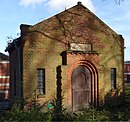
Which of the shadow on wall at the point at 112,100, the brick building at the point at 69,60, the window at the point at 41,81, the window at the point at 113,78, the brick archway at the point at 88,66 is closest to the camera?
the brick building at the point at 69,60

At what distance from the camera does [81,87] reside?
17953 millimetres

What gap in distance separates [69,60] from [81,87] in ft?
7.28

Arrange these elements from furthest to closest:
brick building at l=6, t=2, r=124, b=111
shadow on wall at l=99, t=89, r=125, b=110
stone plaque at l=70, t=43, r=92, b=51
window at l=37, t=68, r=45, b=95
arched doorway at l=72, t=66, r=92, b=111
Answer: shadow on wall at l=99, t=89, r=125, b=110, stone plaque at l=70, t=43, r=92, b=51, arched doorway at l=72, t=66, r=92, b=111, window at l=37, t=68, r=45, b=95, brick building at l=6, t=2, r=124, b=111

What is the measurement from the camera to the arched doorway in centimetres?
1758

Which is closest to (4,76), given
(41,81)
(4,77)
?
(4,77)

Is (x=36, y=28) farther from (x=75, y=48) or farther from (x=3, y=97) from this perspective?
(x=3, y=97)

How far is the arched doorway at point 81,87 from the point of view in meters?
17.6

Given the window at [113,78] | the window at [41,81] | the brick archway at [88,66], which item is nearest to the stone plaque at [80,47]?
the brick archway at [88,66]

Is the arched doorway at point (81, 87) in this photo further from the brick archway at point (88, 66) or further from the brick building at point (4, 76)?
the brick building at point (4, 76)

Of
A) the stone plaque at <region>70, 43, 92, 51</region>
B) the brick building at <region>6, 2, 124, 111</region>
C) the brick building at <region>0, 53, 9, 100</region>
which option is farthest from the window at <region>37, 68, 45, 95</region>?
the brick building at <region>0, 53, 9, 100</region>

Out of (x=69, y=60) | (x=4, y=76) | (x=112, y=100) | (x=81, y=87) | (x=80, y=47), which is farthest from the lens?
(x=4, y=76)

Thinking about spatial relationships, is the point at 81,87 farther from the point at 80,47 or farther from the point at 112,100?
the point at 112,100

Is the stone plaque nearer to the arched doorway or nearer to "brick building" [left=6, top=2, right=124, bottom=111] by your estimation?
"brick building" [left=6, top=2, right=124, bottom=111]

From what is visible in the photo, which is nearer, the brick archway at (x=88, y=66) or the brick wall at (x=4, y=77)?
the brick archway at (x=88, y=66)
